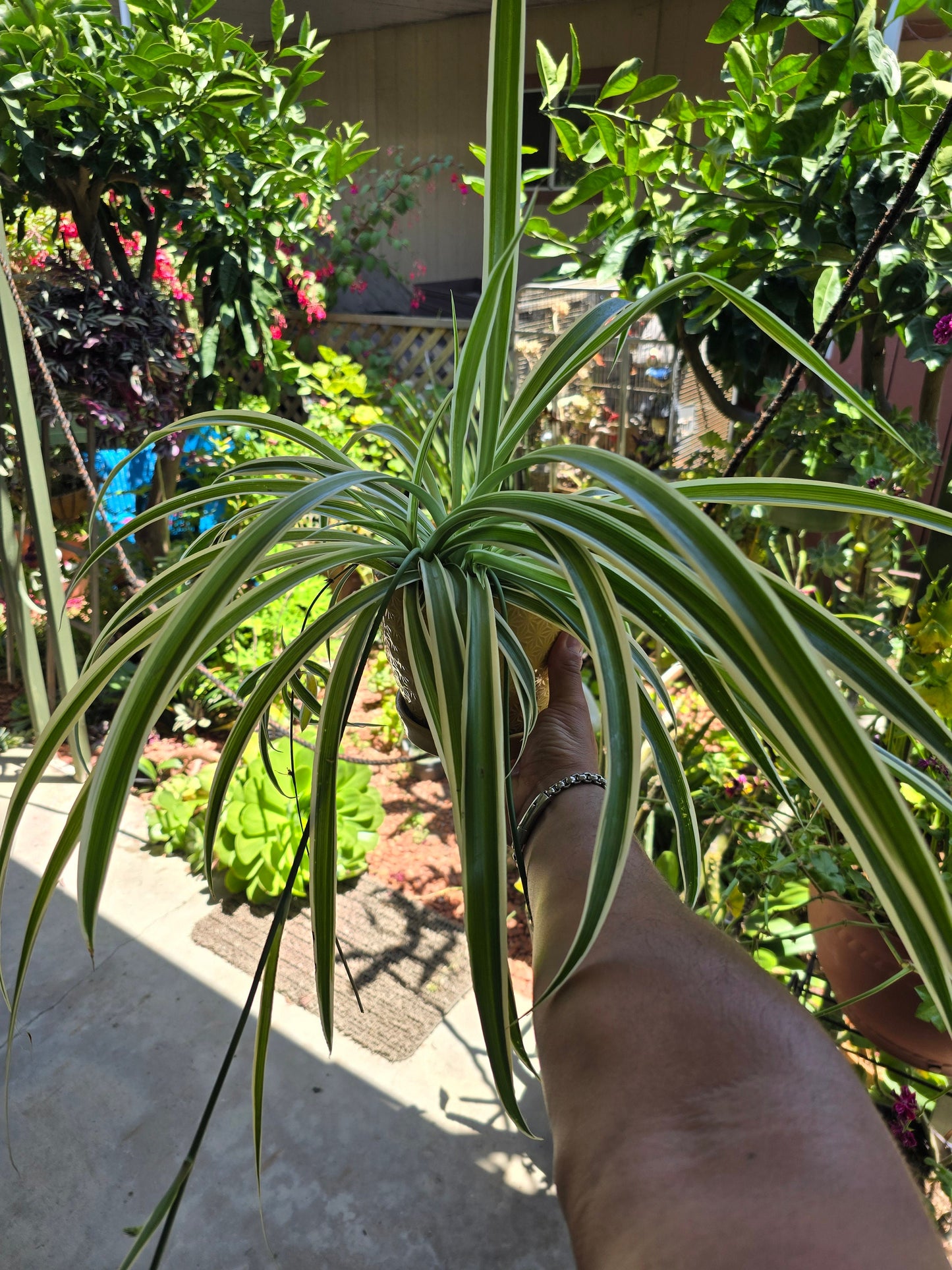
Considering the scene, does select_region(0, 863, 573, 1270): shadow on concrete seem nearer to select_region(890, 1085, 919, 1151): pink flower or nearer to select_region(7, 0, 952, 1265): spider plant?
select_region(890, 1085, 919, 1151): pink flower

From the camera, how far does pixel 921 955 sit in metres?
0.37

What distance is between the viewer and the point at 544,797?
0.67 meters

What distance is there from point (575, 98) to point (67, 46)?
489cm

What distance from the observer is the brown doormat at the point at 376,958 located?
1.72m

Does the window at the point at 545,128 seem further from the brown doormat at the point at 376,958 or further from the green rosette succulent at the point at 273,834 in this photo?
the brown doormat at the point at 376,958

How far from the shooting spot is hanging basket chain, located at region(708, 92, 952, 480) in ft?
2.29

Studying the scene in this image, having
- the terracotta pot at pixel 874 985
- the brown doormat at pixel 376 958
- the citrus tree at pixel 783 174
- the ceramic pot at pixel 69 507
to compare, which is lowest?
the brown doormat at pixel 376 958

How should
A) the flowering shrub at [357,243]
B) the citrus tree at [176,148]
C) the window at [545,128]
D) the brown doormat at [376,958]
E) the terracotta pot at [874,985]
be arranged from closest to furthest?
the terracotta pot at [874,985]
the brown doormat at [376,958]
the citrus tree at [176,148]
the flowering shrub at [357,243]
the window at [545,128]

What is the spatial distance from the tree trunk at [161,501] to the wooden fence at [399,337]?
1.20m

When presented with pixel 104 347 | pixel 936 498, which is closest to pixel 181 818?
pixel 104 347

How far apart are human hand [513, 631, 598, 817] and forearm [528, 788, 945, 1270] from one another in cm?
19

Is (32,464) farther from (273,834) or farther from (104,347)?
(273,834)

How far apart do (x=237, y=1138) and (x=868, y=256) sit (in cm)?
168

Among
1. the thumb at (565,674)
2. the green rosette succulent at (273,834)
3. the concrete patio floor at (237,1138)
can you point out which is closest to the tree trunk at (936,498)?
the thumb at (565,674)
